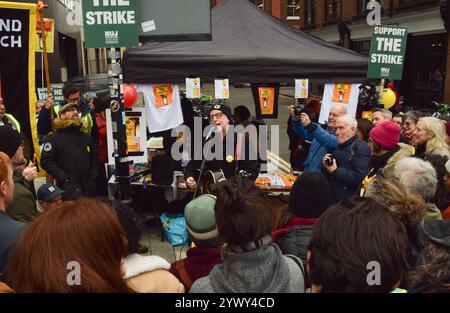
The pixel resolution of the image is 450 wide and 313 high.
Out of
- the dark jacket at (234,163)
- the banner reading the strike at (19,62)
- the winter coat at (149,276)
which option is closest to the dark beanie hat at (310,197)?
the winter coat at (149,276)

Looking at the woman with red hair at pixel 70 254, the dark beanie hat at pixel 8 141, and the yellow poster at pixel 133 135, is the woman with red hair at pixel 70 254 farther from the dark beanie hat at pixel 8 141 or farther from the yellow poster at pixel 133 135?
the yellow poster at pixel 133 135

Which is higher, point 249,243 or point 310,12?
point 310,12

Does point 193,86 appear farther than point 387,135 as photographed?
Yes

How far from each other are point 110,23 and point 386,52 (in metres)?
4.62

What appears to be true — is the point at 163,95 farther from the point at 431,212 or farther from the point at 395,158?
the point at 431,212

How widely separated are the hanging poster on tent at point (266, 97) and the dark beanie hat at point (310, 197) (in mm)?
4106

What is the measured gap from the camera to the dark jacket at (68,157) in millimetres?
4965

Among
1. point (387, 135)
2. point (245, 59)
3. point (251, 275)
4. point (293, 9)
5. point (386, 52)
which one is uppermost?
point (293, 9)

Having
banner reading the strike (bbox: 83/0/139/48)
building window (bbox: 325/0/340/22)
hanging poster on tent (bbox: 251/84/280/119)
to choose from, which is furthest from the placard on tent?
building window (bbox: 325/0/340/22)

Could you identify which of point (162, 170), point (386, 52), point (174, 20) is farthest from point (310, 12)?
point (174, 20)

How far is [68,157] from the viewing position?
199 inches

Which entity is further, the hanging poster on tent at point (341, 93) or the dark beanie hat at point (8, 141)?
the hanging poster on tent at point (341, 93)

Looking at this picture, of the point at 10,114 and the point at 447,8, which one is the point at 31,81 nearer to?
the point at 10,114

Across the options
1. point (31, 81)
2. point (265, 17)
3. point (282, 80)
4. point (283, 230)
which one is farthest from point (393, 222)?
point (265, 17)
